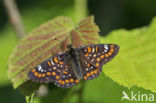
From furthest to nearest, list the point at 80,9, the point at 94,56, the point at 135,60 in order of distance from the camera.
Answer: the point at 80,9 < the point at 135,60 < the point at 94,56

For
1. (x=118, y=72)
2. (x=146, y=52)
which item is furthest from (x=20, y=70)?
(x=146, y=52)

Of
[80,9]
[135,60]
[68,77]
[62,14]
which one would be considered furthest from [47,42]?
[62,14]

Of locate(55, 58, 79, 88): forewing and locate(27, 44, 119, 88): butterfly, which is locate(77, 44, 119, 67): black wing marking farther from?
locate(55, 58, 79, 88): forewing

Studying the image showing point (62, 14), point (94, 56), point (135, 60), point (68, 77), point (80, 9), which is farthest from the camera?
point (62, 14)

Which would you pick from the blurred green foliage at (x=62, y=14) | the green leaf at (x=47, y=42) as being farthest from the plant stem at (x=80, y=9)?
the green leaf at (x=47, y=42)

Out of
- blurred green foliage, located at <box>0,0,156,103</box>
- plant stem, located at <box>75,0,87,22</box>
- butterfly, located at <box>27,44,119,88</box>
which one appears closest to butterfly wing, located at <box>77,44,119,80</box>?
butterfly, located at <box>27,44,119,88</box>

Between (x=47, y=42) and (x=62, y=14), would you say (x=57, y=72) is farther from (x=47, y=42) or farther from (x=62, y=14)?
(x=62, y=14)
